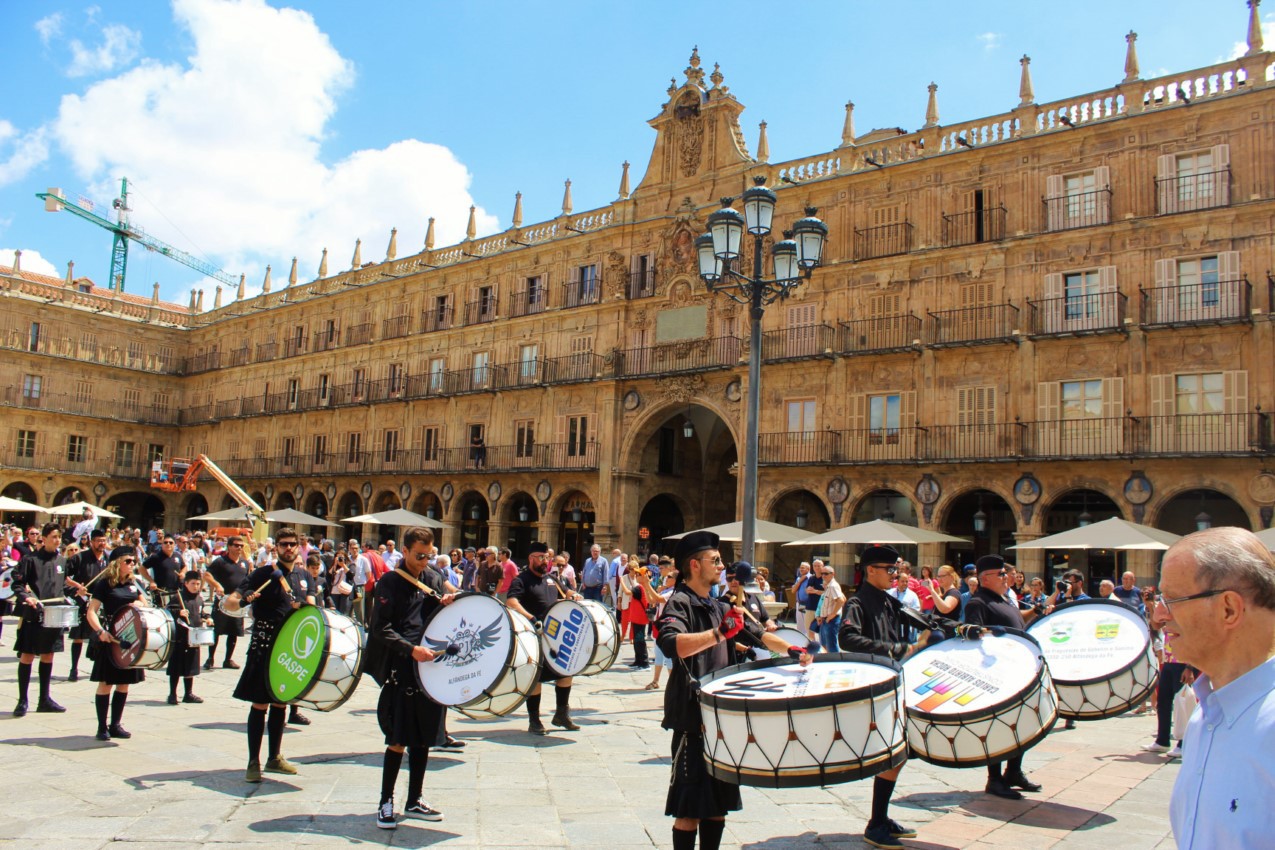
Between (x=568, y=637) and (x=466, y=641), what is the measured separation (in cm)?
318

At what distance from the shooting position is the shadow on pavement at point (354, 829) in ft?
18.0

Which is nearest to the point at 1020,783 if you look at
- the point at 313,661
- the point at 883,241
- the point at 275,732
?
the point at 313,661

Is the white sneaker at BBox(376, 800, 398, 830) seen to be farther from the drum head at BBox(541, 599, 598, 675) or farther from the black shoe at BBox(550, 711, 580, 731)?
the black shoe at BBox(550, 711, 580, 731)

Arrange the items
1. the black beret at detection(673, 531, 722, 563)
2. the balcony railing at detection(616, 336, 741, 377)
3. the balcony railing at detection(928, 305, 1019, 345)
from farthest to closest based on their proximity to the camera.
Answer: the balcony railing at detection(616, 336, 741, 377)
the balcony railing at detection(928, 305, 1019, 345)
the black beret at detection(673, 531, 722, 563)

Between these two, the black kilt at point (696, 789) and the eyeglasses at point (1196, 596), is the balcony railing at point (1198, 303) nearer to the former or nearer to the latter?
the black kilt at point (696, 789)

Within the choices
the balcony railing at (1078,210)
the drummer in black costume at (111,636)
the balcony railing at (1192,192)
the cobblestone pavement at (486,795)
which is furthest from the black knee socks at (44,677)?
the balcony railing at (1192,192)

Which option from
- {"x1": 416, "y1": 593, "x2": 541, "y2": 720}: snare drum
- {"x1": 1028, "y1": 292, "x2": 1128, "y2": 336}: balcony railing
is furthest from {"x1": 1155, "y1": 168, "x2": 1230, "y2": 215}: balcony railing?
{"x1": 416, "y1": 593, "x2": 541, "y2": 720}: snare drum

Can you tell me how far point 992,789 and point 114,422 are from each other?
4955 centimetres

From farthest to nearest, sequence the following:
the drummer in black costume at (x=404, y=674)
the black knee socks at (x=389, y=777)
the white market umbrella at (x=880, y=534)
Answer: the white market umbrella at (x=880, y=534), the drummer in black costume at (x=404, y=674), the black knee socks at (x=389, y=777)

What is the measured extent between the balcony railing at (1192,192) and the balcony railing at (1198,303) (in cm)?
184

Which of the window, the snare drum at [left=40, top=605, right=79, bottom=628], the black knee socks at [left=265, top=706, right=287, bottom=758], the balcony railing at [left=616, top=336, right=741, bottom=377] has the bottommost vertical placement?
the black knee socks at [left=265, top=706, right=287, bottom=758]

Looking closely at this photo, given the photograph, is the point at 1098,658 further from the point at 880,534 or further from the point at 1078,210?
the point at 1078,210

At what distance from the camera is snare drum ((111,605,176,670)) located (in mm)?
8141

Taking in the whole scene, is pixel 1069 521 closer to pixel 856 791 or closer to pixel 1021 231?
pixel 1021 231
